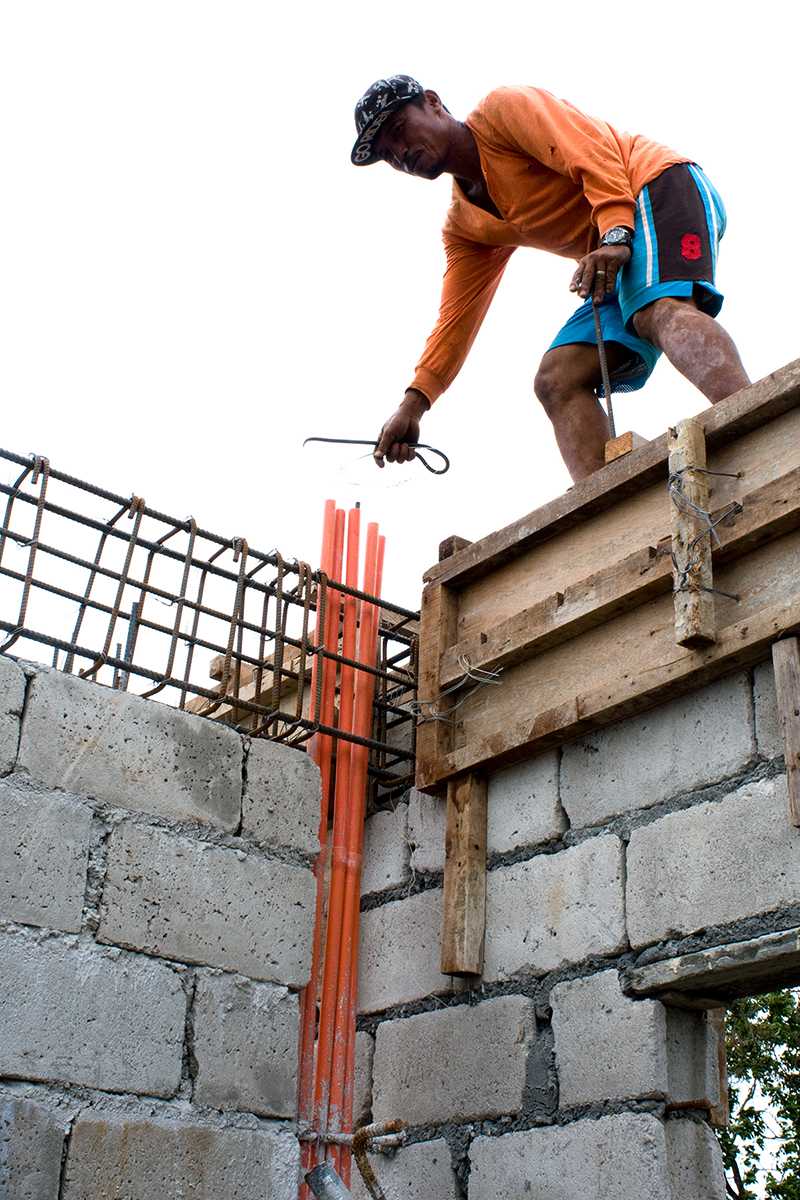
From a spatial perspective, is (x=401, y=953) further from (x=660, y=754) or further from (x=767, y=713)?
(x=767, y=713)

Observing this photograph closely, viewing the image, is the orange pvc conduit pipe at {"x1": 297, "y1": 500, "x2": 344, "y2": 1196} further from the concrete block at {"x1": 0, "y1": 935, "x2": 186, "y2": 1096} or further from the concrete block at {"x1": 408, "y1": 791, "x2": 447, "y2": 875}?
the concrete block at {"x1": 0, "y1": 935, "x2": 186, "y2": 1096}

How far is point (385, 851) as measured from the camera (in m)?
4.43

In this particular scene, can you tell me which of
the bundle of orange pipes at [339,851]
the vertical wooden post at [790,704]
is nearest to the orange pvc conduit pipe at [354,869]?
the bundle of orange pipes at [339,851]

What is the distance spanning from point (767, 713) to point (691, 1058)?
1.00 meters

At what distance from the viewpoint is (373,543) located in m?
4.78

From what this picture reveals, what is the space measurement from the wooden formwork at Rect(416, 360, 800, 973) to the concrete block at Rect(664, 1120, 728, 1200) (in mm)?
854

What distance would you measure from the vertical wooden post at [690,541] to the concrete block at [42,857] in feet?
6.13

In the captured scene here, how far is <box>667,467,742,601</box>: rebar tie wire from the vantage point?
335cm

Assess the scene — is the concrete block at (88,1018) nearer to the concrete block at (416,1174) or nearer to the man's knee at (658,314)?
the concrete block at (416,1174)

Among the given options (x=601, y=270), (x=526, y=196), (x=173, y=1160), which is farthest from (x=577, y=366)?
(x=173, y=1160)

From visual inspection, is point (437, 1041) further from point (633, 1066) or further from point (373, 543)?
point (373, 543)

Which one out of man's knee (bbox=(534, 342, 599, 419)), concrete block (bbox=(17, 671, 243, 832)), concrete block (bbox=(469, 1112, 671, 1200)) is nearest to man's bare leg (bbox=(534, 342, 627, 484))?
man's knee (bbox=(534, 342, 599, 419))

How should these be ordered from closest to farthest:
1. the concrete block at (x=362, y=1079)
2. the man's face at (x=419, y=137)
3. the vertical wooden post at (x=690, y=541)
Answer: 1. the vertical wooden post at (x=690, y=541)
2. the concrete block at (x=362, y=1079)
3. the man's face at (x=419, y=137)

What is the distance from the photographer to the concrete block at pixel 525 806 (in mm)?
3850
